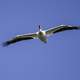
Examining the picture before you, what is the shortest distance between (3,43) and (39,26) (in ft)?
11.4

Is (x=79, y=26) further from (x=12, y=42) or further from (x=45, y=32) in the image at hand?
(x=12, y=42)

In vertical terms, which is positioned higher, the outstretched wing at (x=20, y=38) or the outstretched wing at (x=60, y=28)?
the outstretched wing at (x=20, y=38)


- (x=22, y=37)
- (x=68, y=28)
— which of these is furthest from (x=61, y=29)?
(x=22, y=37)

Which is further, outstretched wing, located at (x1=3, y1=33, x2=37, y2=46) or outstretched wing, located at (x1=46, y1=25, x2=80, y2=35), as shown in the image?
outstretched wing, located at (x1=3, y1=33, x2=37, y2=46)

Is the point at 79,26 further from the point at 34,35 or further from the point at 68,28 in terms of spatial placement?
the point at 34,35

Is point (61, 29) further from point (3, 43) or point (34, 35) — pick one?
point (3, 43)

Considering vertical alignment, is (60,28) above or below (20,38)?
below

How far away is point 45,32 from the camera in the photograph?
111 feet

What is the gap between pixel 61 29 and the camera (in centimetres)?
3384

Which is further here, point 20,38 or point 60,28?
point 20,38

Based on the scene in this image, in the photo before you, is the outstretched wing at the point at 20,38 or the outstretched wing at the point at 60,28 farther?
the outstretched wing at the point at 20,38

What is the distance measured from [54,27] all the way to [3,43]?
466 centimetres

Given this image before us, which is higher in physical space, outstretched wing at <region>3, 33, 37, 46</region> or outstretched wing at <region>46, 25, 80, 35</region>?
outstretched wing at <region>3, 33, 37, 46</region>

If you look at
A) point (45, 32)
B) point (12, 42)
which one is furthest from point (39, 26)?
point (12, 42)
